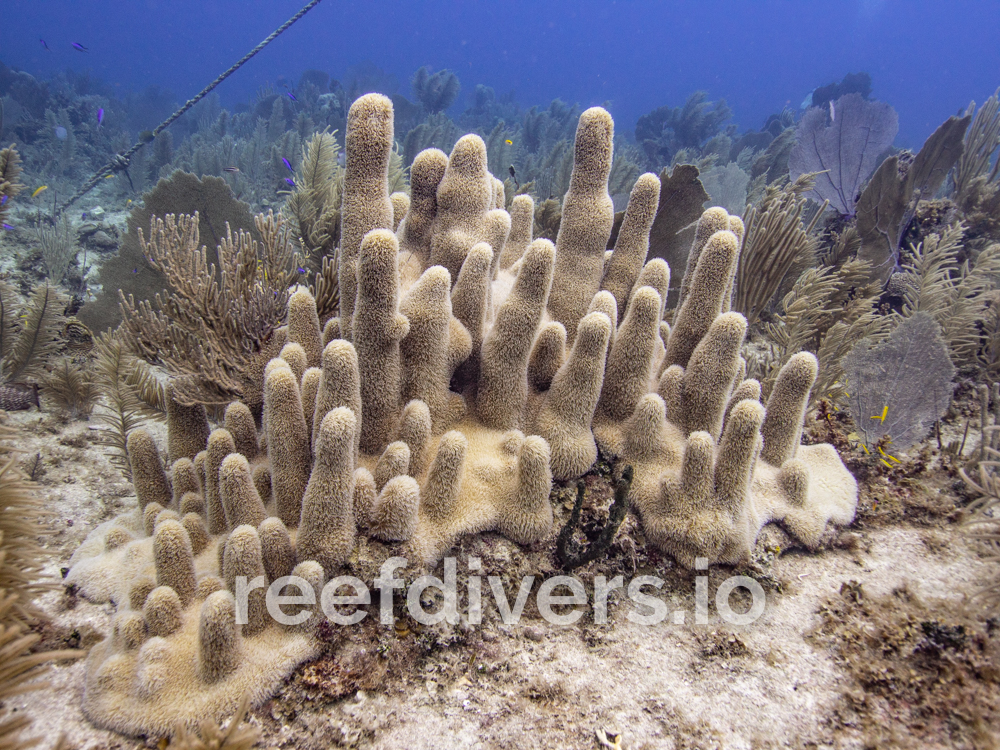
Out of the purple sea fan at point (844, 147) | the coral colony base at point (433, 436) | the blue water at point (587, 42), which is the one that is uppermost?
the blue water at point (587, 42)

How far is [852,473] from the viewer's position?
318cm

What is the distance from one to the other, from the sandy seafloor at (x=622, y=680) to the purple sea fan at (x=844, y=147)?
635 centimetres

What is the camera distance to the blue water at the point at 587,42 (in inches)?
3118

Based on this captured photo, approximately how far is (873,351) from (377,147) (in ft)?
12.0

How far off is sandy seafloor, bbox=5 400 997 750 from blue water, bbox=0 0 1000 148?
250 feet

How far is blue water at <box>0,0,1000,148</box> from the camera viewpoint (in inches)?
3118

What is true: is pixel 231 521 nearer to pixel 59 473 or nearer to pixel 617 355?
pixel 617 355

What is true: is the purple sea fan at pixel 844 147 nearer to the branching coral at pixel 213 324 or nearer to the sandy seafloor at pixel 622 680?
the sandy seafloor at pixel 622 680

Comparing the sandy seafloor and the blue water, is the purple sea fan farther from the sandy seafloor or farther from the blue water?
the blue water

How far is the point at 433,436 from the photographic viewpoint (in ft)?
8.28

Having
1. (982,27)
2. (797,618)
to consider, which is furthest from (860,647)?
(982,27)

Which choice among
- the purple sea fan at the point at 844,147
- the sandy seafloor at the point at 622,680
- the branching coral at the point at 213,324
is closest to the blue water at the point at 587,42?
the purple sea fan at the point at 844,147

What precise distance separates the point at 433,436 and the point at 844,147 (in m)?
8.09

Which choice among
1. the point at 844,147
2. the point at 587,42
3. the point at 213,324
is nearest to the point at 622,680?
the point at 213,324
